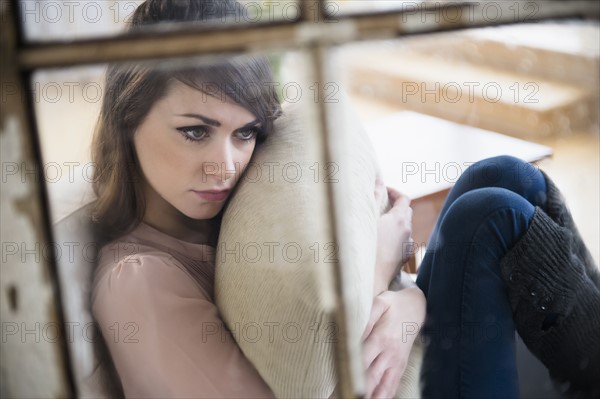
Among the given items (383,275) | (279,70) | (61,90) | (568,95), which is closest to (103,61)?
(61,90)

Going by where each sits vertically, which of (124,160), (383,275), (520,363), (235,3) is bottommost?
(520,363)

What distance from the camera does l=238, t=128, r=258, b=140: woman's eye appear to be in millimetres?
631

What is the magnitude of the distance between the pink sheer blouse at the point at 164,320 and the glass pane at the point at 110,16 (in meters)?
0.19

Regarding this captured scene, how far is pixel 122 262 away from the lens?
0.64 metres

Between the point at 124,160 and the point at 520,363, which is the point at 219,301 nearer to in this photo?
the point at 124,160

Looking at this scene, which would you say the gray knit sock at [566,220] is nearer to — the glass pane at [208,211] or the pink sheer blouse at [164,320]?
the glass pane at [208,211]

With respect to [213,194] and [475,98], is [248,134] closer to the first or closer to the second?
[213,194]

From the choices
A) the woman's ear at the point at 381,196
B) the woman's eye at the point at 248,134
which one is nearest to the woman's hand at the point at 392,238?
the woman's ear at the point at 381,196

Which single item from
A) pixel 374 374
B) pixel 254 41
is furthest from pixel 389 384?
pixel 254 41

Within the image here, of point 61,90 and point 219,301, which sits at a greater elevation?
point 61,90

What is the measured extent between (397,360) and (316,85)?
30 centimetres

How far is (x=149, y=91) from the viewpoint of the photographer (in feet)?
1.99

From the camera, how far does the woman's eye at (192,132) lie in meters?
0.62

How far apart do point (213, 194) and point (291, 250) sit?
0.09 metres
